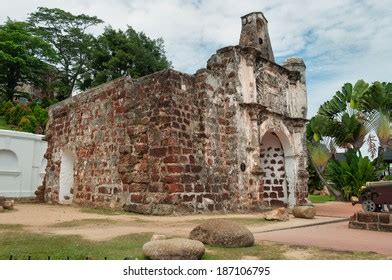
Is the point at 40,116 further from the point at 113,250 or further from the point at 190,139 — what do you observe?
the point at 113,250

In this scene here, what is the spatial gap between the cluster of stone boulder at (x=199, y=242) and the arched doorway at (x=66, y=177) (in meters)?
9.10

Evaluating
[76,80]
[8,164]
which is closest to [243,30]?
[8,164]

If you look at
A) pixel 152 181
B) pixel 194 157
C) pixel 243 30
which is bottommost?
pixel 152 181

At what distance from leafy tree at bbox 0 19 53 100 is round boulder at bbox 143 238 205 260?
31.9 meters

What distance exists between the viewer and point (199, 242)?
3.98 m

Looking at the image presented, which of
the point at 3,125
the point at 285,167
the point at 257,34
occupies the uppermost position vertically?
the point at 257,34

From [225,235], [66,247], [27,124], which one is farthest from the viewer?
[27,124]

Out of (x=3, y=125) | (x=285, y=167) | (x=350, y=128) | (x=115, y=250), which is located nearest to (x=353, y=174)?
(x=350, y=128)

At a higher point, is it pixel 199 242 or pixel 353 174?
pixel 353 174

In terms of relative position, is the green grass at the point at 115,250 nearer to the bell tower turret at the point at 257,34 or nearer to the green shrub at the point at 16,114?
the bell tower turret at the point at 257,34

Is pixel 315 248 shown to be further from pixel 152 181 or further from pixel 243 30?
pixel 243 30

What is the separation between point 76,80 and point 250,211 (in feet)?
96.5

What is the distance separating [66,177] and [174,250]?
34.1 feet

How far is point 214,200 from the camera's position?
31.2 feet
